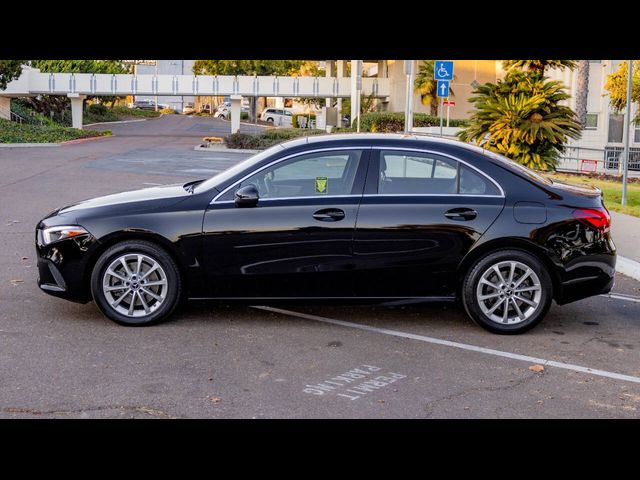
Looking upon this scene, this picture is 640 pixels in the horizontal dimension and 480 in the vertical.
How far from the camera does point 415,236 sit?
7.55 meters

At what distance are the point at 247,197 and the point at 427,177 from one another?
5.17 ft

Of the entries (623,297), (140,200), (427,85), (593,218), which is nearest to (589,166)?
(427,85)

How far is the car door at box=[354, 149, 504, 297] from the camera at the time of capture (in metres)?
7.55

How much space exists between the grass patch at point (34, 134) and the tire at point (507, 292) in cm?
3358

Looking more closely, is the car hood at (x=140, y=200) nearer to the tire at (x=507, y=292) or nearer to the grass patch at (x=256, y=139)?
the tire at (x=507, y=292)

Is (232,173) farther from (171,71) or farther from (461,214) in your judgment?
(171,71)

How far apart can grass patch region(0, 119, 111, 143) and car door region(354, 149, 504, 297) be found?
109 ft

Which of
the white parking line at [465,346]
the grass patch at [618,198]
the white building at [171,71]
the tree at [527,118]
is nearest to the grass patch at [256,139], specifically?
the grass patch at [618,198]

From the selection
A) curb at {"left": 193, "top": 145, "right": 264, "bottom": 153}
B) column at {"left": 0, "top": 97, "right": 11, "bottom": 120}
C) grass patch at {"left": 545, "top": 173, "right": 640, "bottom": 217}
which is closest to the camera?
grass patch at {"left": 545, "top": 173, "right": 640, "bottom": 217}

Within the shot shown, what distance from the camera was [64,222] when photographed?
770cm

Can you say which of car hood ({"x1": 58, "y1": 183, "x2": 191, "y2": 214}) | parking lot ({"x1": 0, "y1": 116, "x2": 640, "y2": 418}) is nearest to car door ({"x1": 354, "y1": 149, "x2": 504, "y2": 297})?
parking lot ({"x1": 0, "y1": 116, "x2": 640, "y2": 418})

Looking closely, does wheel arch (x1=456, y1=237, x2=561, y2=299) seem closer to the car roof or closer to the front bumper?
the car roof

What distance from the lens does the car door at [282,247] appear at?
24.7 feet
